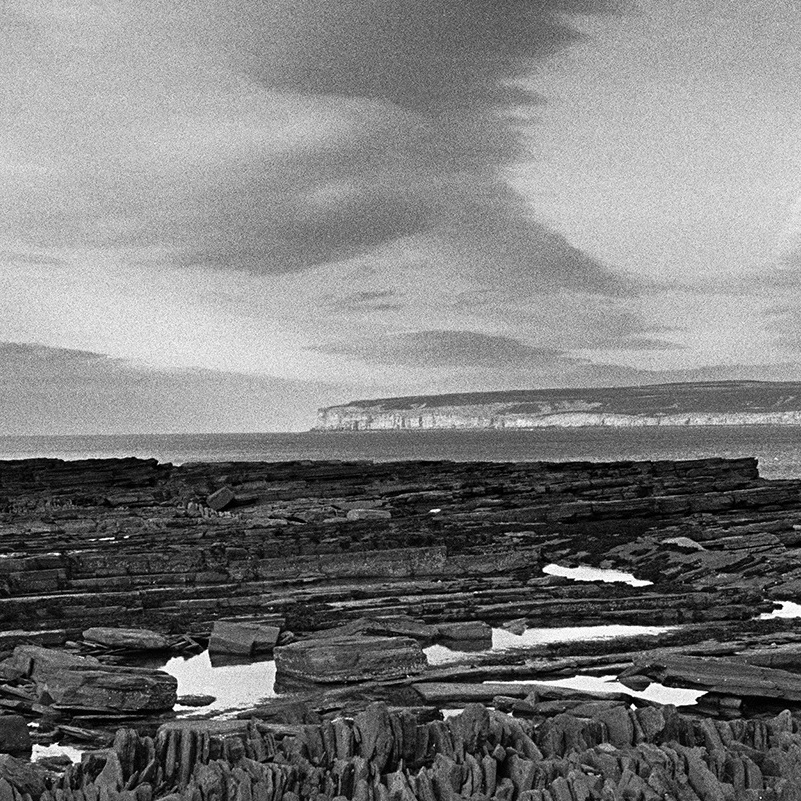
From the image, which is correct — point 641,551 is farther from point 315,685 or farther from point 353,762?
point 353,762

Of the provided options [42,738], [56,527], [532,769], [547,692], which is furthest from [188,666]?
[56,527]

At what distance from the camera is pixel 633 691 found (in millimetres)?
6910

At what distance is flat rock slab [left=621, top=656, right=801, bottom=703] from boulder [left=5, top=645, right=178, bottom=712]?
122 inches

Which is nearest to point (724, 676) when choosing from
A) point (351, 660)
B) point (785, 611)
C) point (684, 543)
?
point (351, 660)

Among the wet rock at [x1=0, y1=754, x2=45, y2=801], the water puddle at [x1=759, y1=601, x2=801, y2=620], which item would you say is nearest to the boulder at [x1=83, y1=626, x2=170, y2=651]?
the wet rock at [x1=0, y1=754, x2=45, y2=801]

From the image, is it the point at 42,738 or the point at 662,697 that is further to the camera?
the point at 662,697

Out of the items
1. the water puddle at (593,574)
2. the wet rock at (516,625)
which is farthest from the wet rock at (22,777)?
the water puddle at (593,574)

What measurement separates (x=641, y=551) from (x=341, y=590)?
4.44 metres

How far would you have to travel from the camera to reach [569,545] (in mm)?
14430

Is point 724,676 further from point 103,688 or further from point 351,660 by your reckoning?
point 103,688

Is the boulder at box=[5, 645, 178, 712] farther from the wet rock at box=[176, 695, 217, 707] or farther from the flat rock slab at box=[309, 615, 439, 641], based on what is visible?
the flat rock slab at box=[309, 615, 439, 641]

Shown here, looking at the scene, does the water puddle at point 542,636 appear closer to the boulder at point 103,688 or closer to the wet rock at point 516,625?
→ the wet rock at point 516,625

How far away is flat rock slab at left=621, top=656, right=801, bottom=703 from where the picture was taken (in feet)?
20.9

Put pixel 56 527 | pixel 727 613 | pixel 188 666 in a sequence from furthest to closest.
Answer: pixel 56 527
pixel 727 613
pixel 188 666
